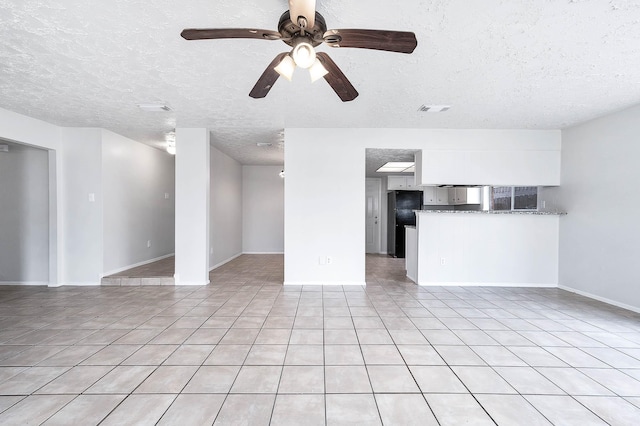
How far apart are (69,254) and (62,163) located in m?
1.39

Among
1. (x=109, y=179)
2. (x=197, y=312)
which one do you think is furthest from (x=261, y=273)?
(x=109, y=179)

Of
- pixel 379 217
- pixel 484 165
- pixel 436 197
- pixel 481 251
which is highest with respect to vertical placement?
pixel 484 165

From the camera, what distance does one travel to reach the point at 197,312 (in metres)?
3.28

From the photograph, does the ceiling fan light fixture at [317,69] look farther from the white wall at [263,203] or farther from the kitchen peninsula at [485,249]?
the white wall at [263,203]

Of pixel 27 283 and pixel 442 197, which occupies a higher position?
pixel 442 197

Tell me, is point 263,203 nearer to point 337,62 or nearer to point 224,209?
point 224,209

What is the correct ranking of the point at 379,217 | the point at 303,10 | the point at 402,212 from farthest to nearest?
the point at 379,217, the point at 402,212, the point at 303,10

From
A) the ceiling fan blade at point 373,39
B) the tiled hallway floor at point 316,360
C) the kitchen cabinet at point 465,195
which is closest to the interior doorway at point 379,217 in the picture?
the kitchen cabinet at point 465,195

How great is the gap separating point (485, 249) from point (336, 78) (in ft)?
12.5

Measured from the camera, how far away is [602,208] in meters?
3.80

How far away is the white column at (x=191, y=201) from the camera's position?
14.7ft

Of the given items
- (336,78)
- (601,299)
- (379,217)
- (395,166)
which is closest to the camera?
(336,78)

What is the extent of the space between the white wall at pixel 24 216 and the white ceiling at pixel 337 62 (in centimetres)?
99

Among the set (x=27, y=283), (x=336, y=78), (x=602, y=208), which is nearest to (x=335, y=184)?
(x=336, y=78)
